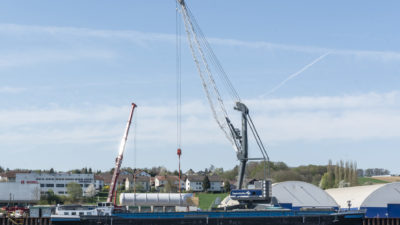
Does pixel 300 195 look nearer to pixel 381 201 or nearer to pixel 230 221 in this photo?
pixel 381 201

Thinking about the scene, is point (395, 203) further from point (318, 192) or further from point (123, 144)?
point (123, 144)

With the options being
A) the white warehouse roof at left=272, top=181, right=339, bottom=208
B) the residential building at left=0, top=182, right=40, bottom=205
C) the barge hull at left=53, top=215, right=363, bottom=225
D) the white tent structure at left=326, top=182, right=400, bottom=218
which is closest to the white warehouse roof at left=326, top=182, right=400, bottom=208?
the white tent structure at left=326, top=182, right=400, bottom=218

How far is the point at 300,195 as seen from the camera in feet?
371

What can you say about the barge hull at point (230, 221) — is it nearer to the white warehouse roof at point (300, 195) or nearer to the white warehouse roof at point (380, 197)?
the white warehouse roof at point (380, 197)

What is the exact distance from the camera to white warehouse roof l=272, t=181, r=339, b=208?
11219 centimetres

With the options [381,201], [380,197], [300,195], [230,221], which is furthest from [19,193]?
[381,201]

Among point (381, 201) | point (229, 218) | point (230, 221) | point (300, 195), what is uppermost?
point (300, 195)

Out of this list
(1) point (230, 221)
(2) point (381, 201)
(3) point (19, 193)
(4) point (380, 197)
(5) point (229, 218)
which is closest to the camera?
(1) point (230, 221)

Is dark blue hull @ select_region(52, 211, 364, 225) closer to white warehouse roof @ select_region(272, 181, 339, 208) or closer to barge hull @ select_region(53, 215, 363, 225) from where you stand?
barge hull @ select_region(53, 215, 363, 225)

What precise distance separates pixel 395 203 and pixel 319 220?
32703 mm

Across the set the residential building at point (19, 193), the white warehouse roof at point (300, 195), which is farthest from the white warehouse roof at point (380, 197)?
the residential building at point (19, 193)

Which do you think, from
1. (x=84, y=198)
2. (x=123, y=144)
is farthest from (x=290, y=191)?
(x=84, y=198)

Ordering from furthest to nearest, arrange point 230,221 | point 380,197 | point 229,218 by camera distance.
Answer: point 380,197
point 229,218
point 230,221

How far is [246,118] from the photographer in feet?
332
